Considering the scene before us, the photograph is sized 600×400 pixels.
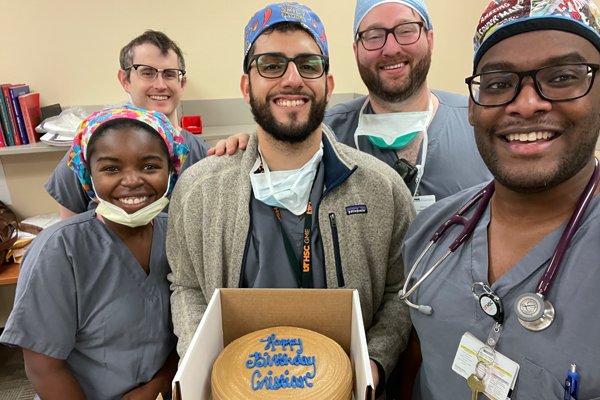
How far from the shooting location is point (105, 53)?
2.83m

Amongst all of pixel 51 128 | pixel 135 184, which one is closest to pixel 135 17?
pixel 51 128

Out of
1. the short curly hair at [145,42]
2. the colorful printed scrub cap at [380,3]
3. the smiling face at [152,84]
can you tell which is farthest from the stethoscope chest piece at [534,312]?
the short curly hair at [145,42]

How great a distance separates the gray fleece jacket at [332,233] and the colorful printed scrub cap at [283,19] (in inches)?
14.4

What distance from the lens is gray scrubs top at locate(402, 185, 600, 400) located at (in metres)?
0.72

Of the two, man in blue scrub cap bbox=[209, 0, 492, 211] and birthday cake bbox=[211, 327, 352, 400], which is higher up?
man in blue scrub cap bbox=[209, 0, 492, 211]

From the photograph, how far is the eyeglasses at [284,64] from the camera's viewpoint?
1.18 m

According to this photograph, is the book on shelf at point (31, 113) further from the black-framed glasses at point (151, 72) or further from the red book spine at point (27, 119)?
the black-framed glasses at point (151, 72)

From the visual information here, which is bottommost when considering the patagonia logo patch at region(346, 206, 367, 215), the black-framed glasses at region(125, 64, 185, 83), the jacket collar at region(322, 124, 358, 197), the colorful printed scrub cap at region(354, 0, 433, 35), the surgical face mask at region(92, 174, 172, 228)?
the surgical face mask at region(92, 174, 172, 228)

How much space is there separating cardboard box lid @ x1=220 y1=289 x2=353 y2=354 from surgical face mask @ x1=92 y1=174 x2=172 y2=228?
52 cm

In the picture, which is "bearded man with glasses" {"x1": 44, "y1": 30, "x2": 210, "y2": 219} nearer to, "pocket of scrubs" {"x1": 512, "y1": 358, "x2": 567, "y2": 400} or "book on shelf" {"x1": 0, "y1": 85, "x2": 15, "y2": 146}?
"book on shelf" {"x1": 0, "y1": 85, "x2": 15, "y2": 146}

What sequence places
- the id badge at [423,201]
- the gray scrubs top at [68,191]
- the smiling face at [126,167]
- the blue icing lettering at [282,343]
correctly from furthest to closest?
the gray scrubs top at [68,191], the id badge at [423,201], the smiling face at [126,167], the blue icing lettering at [282,343]

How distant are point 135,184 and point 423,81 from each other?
1.32 m

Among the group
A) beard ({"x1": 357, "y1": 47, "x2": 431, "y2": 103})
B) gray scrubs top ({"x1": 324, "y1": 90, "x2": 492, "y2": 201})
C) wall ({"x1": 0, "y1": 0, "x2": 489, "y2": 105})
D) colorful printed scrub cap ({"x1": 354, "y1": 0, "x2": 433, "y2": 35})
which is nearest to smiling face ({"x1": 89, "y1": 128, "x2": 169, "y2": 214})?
gray scrubs top ({"x1": 324, "y1": 90, "x2": 492, "y2": 201})

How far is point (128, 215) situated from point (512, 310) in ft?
4.01
